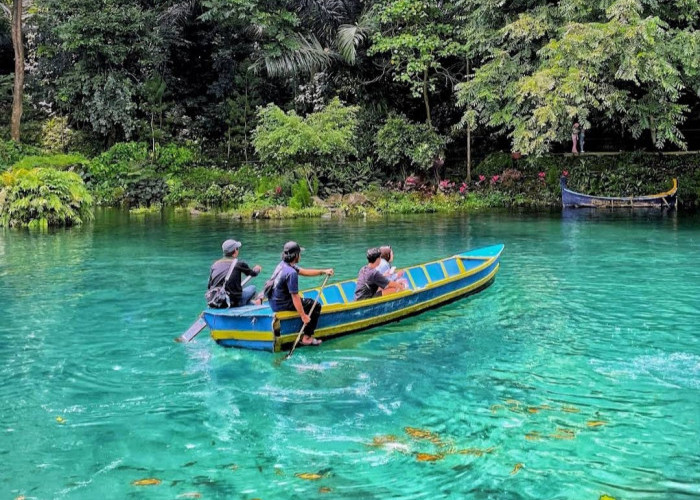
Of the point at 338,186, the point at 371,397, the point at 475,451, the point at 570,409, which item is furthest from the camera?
the point at 338,186

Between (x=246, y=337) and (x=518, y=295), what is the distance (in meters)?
5.36

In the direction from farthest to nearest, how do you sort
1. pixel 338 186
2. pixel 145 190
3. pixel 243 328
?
pixel 145 190 < pixel 338 186 < pixel 243 328

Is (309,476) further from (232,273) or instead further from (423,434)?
(232,273)

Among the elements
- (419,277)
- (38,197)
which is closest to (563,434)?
(419,277)

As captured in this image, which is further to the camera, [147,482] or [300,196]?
[300,196]

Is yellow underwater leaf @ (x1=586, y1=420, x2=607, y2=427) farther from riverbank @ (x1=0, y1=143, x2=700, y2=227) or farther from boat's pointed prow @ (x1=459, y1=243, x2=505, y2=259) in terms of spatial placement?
riverbank @ (x1=0, y1=143, x2=700, y2=227)

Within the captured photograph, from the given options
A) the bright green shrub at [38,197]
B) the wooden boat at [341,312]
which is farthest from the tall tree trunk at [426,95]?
the wooden boat at [341,312]

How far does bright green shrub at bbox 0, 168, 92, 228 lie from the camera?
2238 cm

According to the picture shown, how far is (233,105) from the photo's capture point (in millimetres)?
34938

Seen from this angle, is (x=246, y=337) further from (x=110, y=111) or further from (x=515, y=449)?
(x=110, y=111)

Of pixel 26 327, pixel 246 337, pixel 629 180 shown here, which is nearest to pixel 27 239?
pixel 26 327

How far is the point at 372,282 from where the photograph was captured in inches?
397

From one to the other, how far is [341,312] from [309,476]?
386 cm

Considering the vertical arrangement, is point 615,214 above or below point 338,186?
below
